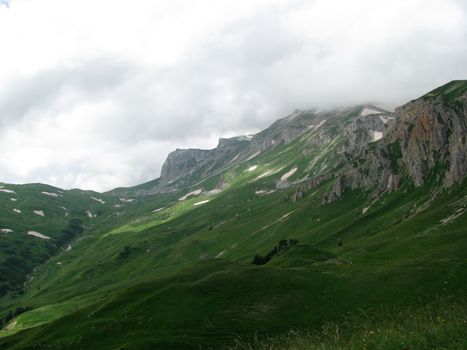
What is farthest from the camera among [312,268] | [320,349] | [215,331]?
[312,268]

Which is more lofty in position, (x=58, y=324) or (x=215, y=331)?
(x=58, y=324)

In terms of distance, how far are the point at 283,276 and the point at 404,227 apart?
262 ft

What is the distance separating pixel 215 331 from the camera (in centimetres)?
6153

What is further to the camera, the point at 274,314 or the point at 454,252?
the point at 454,252

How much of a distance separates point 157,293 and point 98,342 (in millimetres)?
14105

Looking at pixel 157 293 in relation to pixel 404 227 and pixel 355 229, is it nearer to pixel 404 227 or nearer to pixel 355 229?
pixel 404 227

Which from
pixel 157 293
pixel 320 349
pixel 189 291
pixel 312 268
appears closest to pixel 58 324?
pixel 157 293

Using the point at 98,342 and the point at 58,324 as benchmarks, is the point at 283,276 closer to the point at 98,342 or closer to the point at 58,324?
the point at 98,342

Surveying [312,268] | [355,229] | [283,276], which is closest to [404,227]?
[355,229]

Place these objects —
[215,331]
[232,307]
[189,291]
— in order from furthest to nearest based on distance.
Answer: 1. [189,291]
2. [232,307]
3. [215,331]

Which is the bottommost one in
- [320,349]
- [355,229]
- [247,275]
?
[355,229]

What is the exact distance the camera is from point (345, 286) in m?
71.4

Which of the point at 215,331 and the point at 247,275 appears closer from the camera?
the point at 215,331

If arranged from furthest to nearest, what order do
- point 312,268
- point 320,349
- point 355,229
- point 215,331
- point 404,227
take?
1. point 355,229
2. point 404,227
3. point 312,268
4. point 215,331
5. point 320,349
